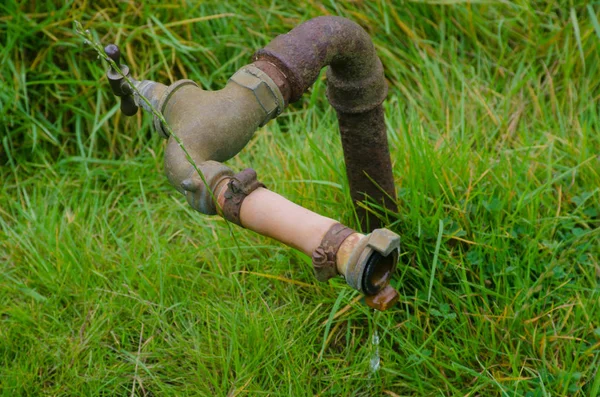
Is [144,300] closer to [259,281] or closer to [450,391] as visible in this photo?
[259,281]

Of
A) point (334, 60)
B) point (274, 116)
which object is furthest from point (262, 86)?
point (334, 60)

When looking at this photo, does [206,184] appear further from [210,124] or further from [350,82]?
[350,82]

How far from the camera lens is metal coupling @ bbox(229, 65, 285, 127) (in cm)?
158

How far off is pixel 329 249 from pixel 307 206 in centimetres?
97

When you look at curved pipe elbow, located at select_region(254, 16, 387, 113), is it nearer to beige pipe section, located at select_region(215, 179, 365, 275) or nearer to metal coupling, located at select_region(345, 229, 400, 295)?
beige pipe section, located at select_region(215, 179, 365, 275)

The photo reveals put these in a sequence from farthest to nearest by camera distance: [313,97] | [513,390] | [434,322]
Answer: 1. [313,97]
2. [434,322]
3. [513,390]

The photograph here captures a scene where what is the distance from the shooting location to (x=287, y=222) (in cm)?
140

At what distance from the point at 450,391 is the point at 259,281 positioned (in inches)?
25.6

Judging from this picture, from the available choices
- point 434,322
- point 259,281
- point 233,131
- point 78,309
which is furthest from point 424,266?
→ point 78,309

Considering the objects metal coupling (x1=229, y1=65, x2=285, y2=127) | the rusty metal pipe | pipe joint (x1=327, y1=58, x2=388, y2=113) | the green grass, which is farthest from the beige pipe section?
the green grass

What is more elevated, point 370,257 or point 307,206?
point 370,257

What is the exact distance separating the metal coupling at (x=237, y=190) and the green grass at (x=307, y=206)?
26.3 inches

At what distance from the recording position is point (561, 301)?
6.70 feet

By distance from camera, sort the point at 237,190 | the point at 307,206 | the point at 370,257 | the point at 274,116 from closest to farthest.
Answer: the point at 370,257 → the point at 237,190 → the point at 274,116 → the point at 307,206
